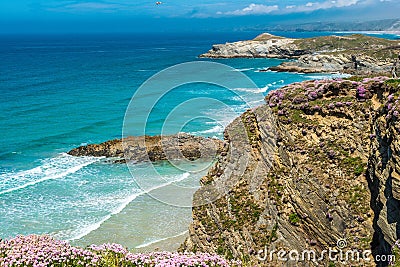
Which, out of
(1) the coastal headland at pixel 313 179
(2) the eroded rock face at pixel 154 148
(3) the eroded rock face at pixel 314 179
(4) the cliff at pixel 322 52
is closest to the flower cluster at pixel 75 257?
(1) the coastal headland at pixel 313 179

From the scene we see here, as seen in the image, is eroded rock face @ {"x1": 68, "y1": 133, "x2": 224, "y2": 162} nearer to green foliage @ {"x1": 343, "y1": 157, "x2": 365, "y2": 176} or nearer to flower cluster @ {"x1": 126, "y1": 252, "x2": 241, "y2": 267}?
green foliage @ {"x1": 343, "y1": 157, "x2": 365, "y2": 176}

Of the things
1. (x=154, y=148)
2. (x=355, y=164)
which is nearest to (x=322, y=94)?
(x=355, y=164)

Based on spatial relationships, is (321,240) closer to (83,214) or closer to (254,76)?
Result: (83,214)

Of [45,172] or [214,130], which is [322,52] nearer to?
[214,130]

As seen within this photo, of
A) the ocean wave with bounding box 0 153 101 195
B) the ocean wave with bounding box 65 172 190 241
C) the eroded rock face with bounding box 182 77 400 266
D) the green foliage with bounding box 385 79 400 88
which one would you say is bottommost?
the ocean wave with bounding box 65 172 190 241

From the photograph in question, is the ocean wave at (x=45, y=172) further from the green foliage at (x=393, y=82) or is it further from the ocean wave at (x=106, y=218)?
the green foliage at (x=393, y=82)

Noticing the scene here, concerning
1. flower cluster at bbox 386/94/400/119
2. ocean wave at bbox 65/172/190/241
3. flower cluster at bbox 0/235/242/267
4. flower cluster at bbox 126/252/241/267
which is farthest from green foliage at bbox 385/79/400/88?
ocean wave at bbox 65/172/190/241

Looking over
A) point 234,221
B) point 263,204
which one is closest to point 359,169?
point 263,204
